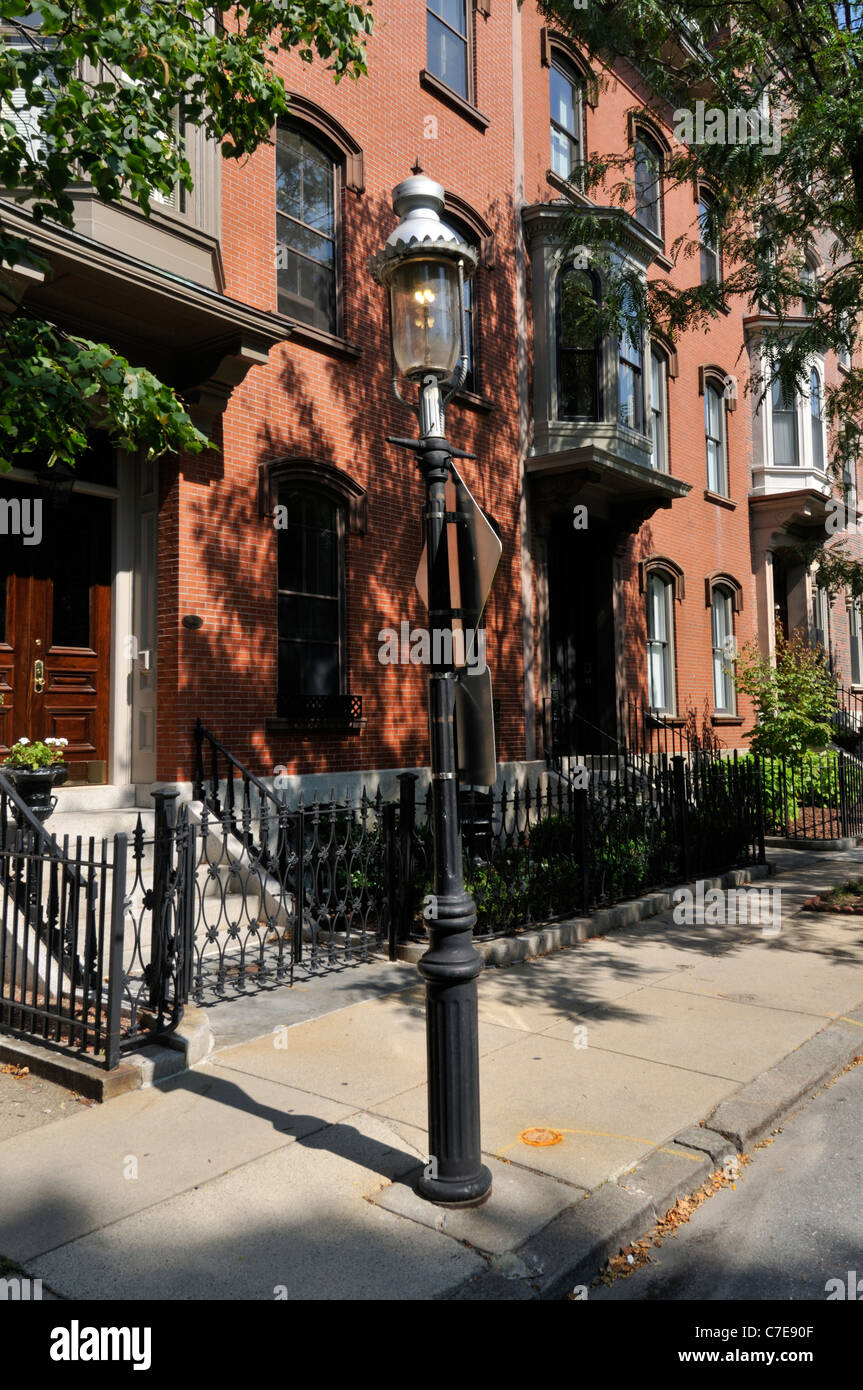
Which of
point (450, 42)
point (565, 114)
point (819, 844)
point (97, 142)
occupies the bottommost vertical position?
point (819, 844)

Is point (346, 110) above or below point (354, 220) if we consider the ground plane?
above

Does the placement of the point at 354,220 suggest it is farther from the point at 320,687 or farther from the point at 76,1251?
the point at 76,1251

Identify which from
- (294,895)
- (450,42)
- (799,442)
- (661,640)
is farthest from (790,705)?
(450,42)

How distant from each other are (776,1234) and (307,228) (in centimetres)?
1080

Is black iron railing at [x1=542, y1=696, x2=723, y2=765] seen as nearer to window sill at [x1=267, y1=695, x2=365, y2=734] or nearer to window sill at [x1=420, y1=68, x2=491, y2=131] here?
window sill at [x1=267, y1=695, x2=365, y2=734]

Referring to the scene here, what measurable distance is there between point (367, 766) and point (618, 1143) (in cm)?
713

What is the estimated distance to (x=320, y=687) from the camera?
10812 mm

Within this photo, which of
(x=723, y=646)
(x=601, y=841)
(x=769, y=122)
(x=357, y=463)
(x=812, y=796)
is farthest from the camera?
(x=723, y=646)

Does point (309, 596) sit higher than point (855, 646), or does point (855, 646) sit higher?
point (855, 646)

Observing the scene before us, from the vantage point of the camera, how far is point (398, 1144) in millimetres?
4195

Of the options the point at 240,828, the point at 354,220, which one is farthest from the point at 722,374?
the point at 240,828

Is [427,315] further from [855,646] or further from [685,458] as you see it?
[855,646]

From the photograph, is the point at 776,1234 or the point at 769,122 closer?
the point at 776,1234

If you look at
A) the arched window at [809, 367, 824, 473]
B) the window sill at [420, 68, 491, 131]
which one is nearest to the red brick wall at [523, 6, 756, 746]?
the window sill at [420, 68, 491, 131]
